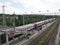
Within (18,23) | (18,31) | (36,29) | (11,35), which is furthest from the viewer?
(18,23)

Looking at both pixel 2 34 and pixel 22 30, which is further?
pixel 22 30

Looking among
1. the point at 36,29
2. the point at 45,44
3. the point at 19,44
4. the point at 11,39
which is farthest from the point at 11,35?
the point at 36,29

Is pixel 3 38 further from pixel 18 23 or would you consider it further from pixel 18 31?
pixel 18 23

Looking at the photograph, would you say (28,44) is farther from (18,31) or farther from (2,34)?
(18,31)

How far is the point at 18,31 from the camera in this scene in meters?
55.5

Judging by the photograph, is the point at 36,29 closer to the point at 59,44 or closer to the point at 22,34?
the point at 22,34

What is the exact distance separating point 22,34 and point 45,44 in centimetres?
1967

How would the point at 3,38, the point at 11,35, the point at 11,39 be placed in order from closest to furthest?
the point at 3,38 < the point at 11,35 < the point at 11,39

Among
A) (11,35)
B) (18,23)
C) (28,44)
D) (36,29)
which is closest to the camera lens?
(28,44)

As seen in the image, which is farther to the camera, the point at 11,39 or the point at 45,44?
the point at 11,39

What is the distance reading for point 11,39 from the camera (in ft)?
161

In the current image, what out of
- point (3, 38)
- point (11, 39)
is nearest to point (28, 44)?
point (3, 38)

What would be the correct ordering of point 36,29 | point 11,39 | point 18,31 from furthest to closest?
point 36,29, point 18,31, point 11,39

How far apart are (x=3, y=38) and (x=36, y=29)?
36.3 meters
